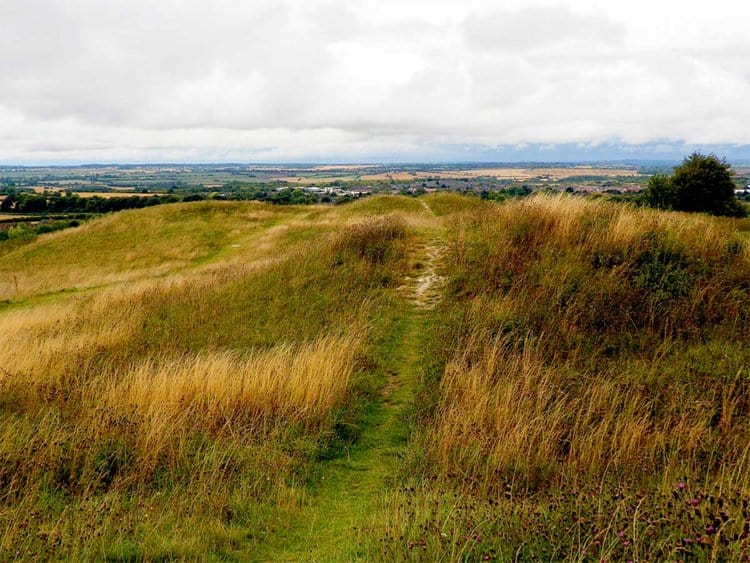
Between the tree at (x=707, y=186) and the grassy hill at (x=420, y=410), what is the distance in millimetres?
21002

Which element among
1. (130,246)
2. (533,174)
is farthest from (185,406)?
(533,174)

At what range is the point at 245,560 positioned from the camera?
383cm

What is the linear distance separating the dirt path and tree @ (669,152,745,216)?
1022 inches

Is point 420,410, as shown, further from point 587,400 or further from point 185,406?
point 185,406

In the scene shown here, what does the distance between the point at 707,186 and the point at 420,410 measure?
28690mm

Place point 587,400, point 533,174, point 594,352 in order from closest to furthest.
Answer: point 587,400 < point 594,352 < point 533,174

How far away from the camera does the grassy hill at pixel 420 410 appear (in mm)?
3816

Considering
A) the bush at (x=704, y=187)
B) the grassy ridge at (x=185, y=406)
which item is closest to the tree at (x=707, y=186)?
the bush at (x=704, y=187)

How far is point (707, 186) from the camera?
27.3m

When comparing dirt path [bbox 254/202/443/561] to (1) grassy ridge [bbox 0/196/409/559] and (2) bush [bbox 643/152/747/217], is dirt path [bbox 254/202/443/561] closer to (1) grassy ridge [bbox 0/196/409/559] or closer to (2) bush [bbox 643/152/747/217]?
(1) grassy ridge [bbox 0/196/409/559]

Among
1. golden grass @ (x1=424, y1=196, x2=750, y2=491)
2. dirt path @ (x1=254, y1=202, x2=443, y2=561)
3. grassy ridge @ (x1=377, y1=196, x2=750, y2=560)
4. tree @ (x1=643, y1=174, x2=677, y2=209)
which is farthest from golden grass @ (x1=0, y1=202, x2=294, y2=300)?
tree @ (x1=643, y1=174, x2=677, y2=209)

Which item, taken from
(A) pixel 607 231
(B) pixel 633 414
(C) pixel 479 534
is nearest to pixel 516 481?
(C) pixel 479 534

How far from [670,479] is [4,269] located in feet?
112

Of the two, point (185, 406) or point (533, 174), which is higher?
point (533, 174)
